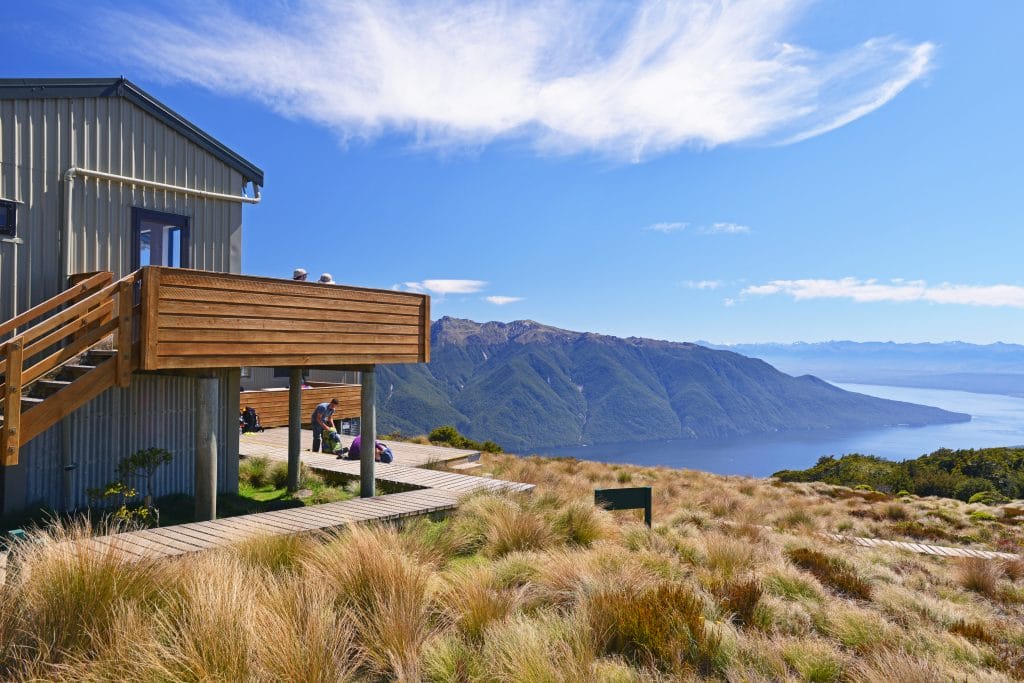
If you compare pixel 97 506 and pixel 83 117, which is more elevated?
pixel 83 117

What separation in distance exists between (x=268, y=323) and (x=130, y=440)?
317cm

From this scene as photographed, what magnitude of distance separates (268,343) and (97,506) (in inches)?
140

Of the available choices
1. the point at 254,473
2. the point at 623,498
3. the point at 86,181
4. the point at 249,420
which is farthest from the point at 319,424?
the point at 623,498

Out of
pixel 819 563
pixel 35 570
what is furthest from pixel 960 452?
pixel 35 570

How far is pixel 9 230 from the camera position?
855cm

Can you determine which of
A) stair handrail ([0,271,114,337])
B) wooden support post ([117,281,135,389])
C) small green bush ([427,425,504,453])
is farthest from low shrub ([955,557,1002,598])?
small green bush ([427,425,504,453])

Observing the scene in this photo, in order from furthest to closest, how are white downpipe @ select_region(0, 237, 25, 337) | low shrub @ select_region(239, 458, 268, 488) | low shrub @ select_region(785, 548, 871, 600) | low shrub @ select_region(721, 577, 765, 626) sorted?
low shrub @ select_region(239, 458, 268, 488) → white downpipe @ select_region(0, 237, 25, 337) → low shrub @ select_region(785, 548, 871, 600) → low shrub @ select_region(721, 577, 765, 626)

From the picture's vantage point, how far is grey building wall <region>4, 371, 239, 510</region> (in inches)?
352

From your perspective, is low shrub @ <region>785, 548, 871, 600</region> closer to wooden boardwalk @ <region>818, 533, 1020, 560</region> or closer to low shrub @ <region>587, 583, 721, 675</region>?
low shrub @ <region>587, 583, 721, 675</region>

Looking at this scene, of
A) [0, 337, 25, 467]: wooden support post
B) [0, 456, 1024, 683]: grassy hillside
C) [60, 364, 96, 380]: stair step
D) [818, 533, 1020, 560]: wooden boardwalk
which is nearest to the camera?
[0, 456, 1024, 683]: grassy hillside

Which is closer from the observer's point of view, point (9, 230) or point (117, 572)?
point (117, 572)

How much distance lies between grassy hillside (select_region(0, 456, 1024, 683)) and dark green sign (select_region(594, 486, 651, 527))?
1070mm

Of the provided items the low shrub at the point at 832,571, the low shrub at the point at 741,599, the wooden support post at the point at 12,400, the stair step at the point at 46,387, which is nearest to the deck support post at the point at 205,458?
the stair step at the point at 46,387

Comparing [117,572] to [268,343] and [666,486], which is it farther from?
[666,486]
